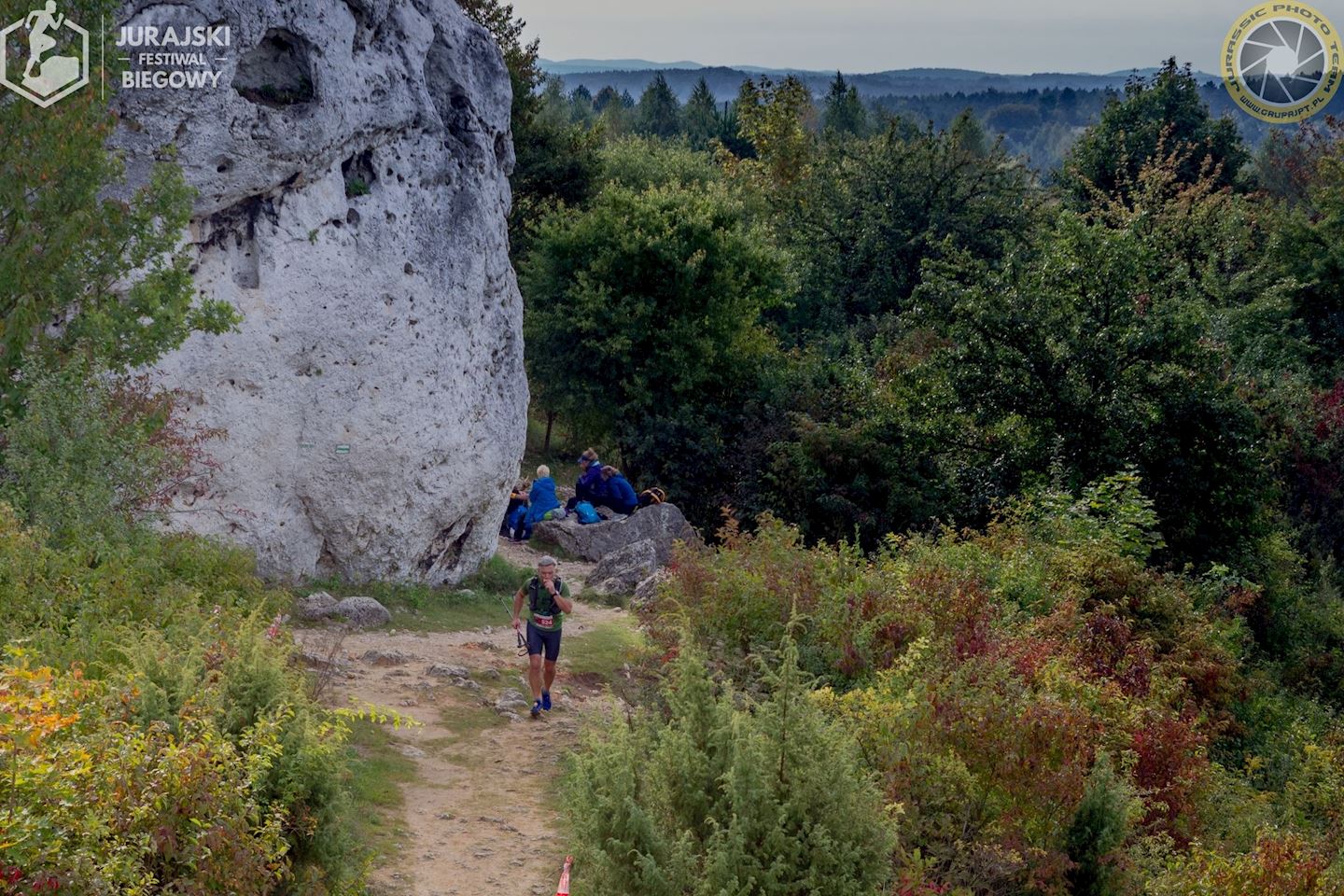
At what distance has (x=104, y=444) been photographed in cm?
991

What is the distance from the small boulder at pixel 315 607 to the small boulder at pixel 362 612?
7 centimetres

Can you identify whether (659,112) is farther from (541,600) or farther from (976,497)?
(541,600)

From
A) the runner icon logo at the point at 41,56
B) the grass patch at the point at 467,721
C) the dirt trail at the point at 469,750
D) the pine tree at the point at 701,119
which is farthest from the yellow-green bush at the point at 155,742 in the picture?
the pine tree at the point at 701,119

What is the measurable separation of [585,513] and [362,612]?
7215mm

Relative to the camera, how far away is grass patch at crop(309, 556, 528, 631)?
1495 centimetres

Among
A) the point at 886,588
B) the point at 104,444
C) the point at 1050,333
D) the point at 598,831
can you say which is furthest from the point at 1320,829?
the point at 104,444

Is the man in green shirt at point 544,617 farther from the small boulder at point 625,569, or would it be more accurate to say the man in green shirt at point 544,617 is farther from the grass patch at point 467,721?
the small boulder at point 625,569

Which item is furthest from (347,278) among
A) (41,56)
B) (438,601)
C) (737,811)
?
(737,811)

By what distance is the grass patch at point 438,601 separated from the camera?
14945 millimetres

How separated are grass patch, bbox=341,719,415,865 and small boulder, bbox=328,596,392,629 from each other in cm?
338

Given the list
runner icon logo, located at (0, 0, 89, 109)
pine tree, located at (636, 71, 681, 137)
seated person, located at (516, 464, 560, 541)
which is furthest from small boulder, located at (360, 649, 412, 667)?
pine tree, located at (636, 71, 681, 137)

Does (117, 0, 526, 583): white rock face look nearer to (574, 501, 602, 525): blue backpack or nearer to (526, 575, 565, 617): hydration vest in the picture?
(574, 501, 602, 525): blue backpack

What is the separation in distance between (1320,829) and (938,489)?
34.0 feet

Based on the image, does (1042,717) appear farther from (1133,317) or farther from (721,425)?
(721,425)
